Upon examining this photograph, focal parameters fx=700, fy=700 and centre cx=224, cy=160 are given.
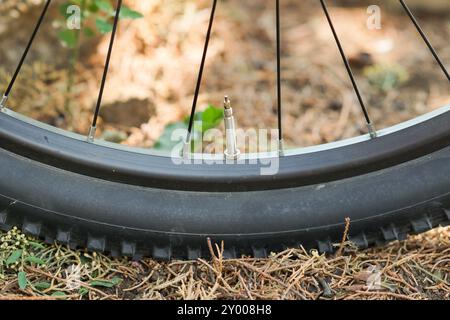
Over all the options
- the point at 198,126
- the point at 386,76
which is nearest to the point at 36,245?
the point at 198,126

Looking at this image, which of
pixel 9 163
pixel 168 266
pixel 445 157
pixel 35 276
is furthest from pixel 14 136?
pixel 445 157

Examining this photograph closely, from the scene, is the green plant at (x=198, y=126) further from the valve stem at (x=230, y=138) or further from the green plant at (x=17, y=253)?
the green plant at (x=17, y=253)

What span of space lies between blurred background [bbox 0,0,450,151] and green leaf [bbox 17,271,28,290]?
0.62m

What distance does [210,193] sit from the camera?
1.28 metres

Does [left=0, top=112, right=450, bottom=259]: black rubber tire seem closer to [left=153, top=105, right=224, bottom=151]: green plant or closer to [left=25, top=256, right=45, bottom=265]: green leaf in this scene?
[left=25, top=256, right=45, bottom=265]: green leaf

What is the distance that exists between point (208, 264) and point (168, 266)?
78mm

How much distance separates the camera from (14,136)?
126cm

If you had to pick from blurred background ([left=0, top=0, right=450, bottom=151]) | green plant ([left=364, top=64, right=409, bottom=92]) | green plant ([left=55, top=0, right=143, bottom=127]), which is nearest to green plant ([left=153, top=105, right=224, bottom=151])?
blurred background ([left=0, top=0, right=450, bottom=151])

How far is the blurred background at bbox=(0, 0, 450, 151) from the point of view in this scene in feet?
6.35

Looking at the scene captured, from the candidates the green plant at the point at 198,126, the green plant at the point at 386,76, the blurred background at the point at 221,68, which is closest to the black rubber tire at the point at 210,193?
the green plant at the point at 198,126

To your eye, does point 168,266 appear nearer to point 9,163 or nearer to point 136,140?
point 9,163

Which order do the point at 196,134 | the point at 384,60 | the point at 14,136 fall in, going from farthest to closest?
the point at 384,60
the point at 196,134
the point at 14,136

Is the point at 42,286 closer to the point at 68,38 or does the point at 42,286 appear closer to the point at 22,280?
the point at 22,280

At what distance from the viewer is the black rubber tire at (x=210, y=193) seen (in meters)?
1.26
